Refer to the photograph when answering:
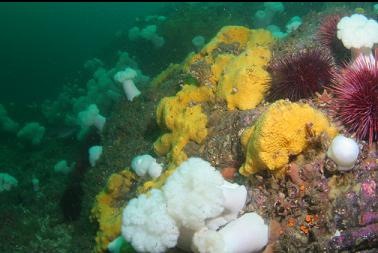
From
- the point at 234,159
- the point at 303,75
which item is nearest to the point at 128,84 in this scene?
the point at 234,159

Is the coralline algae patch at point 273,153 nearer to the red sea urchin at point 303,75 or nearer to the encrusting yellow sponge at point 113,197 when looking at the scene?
the red sea urchin at point 303,75

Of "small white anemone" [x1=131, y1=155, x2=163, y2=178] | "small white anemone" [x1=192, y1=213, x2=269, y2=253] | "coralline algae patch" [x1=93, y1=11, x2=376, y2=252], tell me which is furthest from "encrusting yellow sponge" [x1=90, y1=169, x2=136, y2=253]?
"small white anemone" [x1=192, y1=213, x2=269, y2=253]

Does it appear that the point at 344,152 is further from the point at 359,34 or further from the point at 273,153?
the point at 359,34

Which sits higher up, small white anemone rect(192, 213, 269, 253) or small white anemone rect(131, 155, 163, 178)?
small white anemone rect(192, 213, 269, 253)

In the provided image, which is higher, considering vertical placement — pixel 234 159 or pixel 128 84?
pixel 234 159

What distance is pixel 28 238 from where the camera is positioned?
8.08 m

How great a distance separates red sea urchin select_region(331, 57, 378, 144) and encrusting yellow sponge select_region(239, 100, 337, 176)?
9.1 inches

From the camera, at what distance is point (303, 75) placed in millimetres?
4613

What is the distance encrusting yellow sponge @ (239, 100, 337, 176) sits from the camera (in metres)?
3.83

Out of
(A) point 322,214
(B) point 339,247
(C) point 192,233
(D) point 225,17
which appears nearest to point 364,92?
(A) point 322,214

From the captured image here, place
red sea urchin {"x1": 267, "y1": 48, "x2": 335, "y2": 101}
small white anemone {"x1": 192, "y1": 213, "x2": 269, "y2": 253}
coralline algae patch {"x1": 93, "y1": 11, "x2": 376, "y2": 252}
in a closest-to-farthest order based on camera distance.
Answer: small white anemone {"x1": 192, "y1": 213, "x2": 269, "y2": 253} → coralline algae patch {"x1": 93, "y1": 11, "x2": 376, "y2": 252} → red sea urchin {"x1": 267, "y1": 48, "x2": 335, "y2": 101}

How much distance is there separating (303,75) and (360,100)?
100 cm

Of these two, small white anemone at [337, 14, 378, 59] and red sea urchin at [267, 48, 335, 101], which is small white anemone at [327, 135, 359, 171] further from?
small white anemone at [337, 14, 378, 59]

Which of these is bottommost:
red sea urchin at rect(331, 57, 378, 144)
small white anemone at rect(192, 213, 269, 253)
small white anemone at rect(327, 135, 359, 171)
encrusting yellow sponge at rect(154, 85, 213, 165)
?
encrusting yellow sponge at rect(154, 85, 213, 165)
